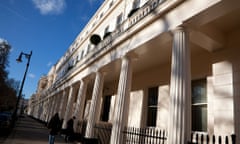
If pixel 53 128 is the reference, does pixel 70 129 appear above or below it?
below

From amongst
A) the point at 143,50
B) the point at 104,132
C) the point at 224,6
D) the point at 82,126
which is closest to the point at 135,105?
the point at 104,132

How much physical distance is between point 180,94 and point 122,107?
2912 millimetres

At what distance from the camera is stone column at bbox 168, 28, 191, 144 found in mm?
4383

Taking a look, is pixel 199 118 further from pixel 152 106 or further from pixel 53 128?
pixel 53 128

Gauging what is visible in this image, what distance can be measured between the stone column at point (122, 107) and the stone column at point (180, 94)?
2613mm

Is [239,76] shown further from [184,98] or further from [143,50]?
[143,50]

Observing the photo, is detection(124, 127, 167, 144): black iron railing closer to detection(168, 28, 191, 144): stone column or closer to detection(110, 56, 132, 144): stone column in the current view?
detection(110, 56, 132, 144): stone column

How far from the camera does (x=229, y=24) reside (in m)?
5.78

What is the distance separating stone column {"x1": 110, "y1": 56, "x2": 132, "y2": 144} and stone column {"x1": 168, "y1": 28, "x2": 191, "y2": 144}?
2613 millimetres

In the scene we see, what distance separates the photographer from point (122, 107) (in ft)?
23.1

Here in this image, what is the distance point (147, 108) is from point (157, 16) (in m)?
5.99

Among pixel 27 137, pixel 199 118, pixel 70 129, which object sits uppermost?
pixel 199 118

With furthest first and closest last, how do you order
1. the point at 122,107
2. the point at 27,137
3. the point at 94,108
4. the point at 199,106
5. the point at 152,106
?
1. the point at 27,137
2. the point at 152,106
3. the point at 94,108
4. the point at 199,106
5. the point at 122,107

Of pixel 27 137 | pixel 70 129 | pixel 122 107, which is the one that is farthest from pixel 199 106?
pixel 27 137
